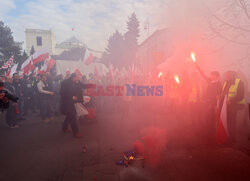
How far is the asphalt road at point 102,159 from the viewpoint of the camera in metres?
2.93

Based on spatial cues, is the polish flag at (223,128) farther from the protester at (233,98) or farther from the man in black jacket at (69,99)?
the man in black jacket at (69,99)

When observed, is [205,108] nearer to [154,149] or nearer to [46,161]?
[154,149]

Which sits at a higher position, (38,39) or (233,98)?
(38,39)

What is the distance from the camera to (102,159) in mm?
3518

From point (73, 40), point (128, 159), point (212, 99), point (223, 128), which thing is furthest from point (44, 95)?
point (73, 40)

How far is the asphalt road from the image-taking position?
293cm

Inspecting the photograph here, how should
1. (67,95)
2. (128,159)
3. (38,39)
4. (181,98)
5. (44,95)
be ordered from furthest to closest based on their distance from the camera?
(38,39) < (181,98) < (44,95) < (67,95) < (128,159)

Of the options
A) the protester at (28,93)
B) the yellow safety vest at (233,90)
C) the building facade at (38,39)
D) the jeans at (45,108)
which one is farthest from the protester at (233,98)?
the building facade at (38,39)

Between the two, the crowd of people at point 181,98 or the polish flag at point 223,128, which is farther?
the crowd of people at point 181,98

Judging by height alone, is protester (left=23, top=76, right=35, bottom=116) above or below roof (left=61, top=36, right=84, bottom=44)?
below

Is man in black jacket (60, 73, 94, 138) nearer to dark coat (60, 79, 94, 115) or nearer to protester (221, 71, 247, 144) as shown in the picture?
dark coat (60, 79, 94, 115)

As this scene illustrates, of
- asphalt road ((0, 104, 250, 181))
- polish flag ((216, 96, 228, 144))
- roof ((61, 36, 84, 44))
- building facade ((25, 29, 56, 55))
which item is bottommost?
asphalt road ((0, 104, 250, 181))

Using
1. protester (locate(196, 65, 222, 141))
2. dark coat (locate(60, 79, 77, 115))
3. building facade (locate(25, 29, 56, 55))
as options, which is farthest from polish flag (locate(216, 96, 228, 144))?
building facade (locate(25, 29, 56, 55))

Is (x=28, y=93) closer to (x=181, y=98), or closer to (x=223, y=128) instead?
(x=181, y=98)
